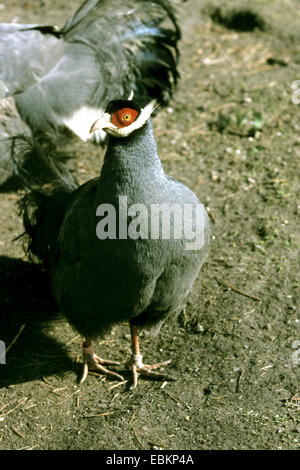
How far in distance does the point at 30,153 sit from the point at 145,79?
2.22m

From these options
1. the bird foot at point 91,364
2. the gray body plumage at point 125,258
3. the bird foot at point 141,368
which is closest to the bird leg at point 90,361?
the bird foot at point 91,364

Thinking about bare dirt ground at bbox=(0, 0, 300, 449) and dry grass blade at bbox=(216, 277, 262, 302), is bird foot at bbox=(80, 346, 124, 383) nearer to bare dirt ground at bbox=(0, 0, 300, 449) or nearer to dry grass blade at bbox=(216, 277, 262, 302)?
bare dirt ground at bbox=(0, 0, 300, 449)

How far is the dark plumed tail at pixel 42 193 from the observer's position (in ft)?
14.4

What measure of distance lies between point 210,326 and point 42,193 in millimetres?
1640

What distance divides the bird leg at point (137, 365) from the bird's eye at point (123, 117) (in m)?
1.47

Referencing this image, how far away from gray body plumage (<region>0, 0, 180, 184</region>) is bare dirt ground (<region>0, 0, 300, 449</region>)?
23.7 inches

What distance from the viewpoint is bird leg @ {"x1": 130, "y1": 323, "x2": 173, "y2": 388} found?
13.2 feet

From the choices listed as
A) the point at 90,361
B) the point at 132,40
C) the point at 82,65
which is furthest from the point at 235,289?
the point at 132,40

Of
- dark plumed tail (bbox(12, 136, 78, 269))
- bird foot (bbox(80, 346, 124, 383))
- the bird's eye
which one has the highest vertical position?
the bird's eye

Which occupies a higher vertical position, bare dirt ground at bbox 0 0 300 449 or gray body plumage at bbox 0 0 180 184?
gray body plumage at bbox 0 0 180 184

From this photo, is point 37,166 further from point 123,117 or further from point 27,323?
point 123,117

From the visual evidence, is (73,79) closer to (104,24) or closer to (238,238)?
(104,24)

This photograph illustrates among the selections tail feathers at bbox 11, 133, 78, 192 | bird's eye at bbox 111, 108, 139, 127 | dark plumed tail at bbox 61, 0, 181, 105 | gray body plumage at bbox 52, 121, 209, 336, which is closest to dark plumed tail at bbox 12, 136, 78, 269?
tail feathers at bbox 11, 133, 78, 192
